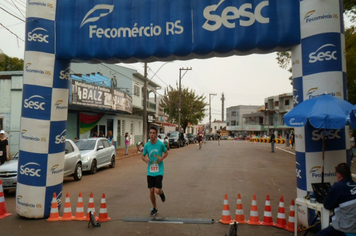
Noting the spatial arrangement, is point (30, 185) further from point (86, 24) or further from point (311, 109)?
point (311, 109)

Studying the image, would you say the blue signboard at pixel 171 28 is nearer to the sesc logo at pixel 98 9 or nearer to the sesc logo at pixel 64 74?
the sesc logo at pixel 98 9

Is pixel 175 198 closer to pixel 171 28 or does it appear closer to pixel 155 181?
pixel 155 181

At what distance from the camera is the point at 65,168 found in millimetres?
11508

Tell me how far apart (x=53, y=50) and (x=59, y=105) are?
1.27 meters

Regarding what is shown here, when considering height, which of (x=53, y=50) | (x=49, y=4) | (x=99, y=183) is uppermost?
(x=49, y=4)

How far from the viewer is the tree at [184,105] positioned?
2260 inches

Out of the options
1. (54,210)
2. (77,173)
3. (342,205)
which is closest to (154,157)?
(54,210)

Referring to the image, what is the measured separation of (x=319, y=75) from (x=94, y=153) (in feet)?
36.0

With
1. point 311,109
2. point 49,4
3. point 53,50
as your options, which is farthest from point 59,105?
point 311,109

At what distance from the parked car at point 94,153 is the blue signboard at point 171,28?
7457mm

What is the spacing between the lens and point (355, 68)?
16062 millimetres

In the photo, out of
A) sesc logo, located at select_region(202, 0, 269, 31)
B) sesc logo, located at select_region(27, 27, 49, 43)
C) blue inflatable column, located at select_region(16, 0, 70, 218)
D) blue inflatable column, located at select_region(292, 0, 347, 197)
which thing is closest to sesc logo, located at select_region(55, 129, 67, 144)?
blue inflatable column, located at select_region(16, 0, 70, 218)

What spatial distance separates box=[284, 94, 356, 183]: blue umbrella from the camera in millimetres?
5074

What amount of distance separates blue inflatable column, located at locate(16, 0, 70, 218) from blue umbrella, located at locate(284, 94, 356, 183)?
16.4 feet
